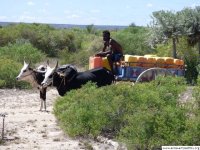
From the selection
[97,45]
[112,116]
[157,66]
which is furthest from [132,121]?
[97,45]

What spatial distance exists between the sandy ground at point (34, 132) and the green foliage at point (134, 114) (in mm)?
254

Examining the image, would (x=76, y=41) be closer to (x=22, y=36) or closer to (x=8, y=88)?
(x=22, y=36)

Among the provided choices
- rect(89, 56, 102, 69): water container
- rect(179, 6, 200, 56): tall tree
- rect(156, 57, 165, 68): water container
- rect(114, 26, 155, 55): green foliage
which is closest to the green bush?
rect(89, 56, 102, 69): water container

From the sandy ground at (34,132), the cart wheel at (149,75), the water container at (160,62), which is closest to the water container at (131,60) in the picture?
the cart wheel at (149,75)

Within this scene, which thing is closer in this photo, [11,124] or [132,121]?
[132,121]

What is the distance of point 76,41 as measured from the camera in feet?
138

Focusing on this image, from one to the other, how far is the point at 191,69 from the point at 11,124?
12.1 meters

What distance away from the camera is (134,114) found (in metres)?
9.69

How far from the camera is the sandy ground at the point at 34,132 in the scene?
33.1 feet

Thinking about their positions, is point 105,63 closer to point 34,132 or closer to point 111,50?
point 111,50

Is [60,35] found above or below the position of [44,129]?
above

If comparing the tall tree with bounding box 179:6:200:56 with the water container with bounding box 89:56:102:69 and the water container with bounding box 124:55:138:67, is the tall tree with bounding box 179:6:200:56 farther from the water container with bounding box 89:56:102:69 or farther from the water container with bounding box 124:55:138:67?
the water container with bounding box 89:56:102:69

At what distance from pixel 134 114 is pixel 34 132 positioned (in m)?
2.85

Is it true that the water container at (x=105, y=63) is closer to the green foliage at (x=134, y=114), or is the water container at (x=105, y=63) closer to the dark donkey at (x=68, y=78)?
the dark donkey at (x=68, y=78)
